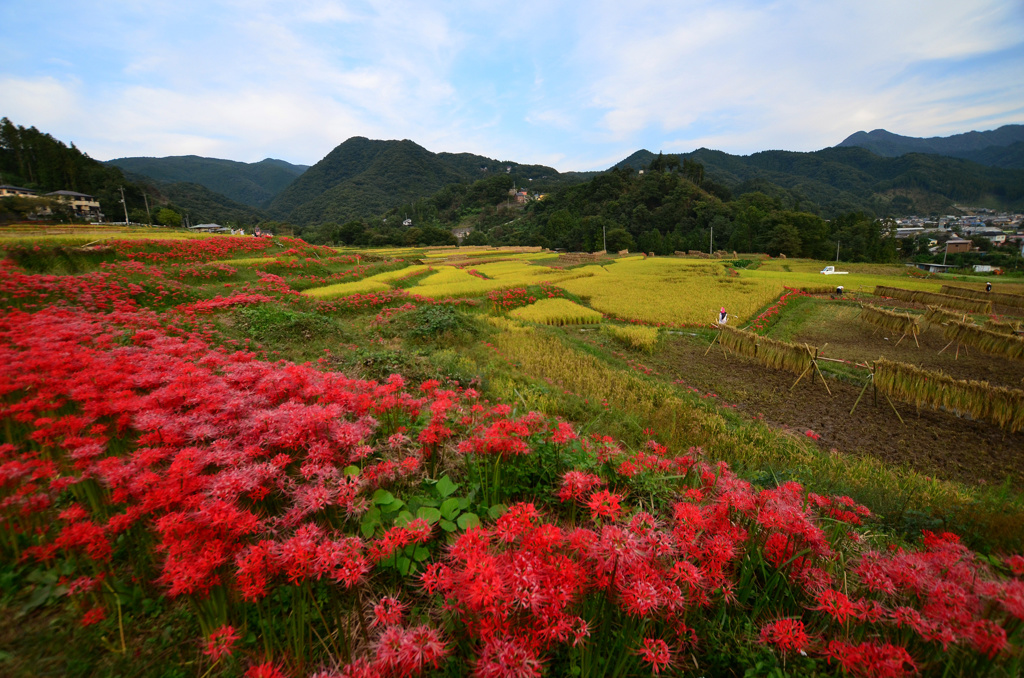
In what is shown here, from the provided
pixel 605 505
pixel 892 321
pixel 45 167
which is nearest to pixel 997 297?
pixel 892 321

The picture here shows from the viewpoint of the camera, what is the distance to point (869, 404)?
891 centimetres

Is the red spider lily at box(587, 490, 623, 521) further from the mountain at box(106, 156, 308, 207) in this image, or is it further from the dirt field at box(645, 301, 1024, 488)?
the mountain at box(106, 156, 308, 207)

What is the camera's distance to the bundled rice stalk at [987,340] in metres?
10.7

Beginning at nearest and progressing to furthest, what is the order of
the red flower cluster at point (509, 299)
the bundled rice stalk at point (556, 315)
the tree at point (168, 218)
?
the bundled rice stalk at point (556, 315) → the red flower cluster at point (509, 299) → the tree at point (168, 218)

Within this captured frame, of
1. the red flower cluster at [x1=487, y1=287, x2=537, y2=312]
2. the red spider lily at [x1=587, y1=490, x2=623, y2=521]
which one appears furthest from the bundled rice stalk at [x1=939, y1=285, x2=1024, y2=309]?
the red spider lily at [x1=587, y1=490, x2=623, y2=521]

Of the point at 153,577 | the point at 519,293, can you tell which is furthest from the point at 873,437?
the point at 519,293

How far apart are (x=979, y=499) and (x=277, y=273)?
23.6m

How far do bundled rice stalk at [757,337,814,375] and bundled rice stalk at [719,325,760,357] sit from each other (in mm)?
206

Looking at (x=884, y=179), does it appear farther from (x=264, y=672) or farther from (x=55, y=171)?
(x=55, y=171)

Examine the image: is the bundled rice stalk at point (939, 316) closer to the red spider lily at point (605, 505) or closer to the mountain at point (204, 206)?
the red spider lily at point (605, 505)

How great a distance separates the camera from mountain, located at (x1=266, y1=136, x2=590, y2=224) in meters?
116

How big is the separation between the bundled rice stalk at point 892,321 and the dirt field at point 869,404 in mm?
465

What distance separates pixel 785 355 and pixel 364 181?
146127mm

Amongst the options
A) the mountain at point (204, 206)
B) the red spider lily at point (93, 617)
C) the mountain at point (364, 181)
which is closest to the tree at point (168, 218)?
the mountain at point (204, 206)
